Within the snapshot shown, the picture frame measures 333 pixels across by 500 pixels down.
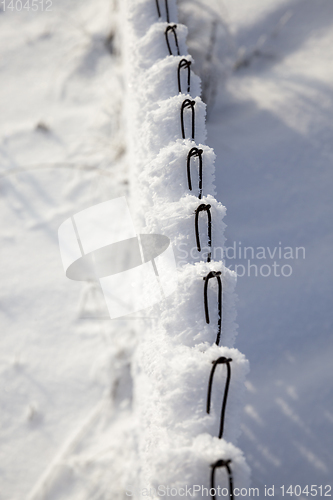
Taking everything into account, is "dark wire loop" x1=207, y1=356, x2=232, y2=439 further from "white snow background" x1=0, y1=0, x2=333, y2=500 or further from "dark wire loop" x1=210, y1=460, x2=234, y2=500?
"white snow background" x1=0, y1=0, x2=333, y2=500

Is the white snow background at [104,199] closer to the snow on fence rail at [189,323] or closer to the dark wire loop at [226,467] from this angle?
the snow on fence rail at [189,323]

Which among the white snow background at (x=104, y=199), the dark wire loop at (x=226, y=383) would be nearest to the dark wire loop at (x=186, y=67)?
the dark wire loop at (x=226, y=383)

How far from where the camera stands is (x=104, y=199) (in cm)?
188

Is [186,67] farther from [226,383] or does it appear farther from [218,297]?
[226,383]

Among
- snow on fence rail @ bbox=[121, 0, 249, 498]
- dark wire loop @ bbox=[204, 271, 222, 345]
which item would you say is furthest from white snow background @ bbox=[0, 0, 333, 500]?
dark wire loop @ bbox=[204, 271, 222, 345]

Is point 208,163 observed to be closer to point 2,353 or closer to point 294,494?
point 294,494

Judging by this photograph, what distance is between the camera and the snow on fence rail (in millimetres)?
474

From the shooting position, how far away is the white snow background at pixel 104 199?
1198 millimetres

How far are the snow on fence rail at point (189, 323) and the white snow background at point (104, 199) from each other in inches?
25.5

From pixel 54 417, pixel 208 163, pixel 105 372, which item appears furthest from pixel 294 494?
pixel 208 163

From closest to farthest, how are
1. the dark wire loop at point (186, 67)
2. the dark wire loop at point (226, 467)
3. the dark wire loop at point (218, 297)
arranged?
1. the dark wire loop at point (226, 467)
2. the dark wire loop at point (218, 297)
3. the dark wire loop at point (186, 67)

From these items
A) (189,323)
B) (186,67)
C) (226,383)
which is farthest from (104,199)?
(226,383)

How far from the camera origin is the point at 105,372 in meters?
1.41

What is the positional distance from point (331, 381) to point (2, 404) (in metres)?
1.34
